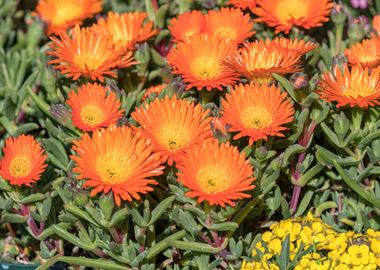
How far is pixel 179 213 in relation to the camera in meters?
1.94

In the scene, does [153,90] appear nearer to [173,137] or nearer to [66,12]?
[173,137]

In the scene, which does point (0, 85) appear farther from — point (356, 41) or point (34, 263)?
point (356, 41)

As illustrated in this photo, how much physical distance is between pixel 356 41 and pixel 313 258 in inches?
35.9

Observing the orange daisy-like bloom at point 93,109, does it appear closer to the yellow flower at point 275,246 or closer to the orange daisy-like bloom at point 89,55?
the orange daisy-like bloom at point 89,55

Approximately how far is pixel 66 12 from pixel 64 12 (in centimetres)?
1

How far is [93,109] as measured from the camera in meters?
2.10

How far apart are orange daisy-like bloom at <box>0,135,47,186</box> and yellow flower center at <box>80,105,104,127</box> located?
0.14m

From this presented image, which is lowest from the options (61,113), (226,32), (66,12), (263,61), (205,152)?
(205,152)

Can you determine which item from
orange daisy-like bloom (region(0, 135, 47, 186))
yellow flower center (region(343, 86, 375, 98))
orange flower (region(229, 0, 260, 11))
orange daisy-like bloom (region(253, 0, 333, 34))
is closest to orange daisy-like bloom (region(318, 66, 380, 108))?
yellow flower center (region(343, 86, 375, 98))

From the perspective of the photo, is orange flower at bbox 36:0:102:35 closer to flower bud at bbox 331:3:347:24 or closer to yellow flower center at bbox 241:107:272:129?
flower bud at bbox 331:3:347:24

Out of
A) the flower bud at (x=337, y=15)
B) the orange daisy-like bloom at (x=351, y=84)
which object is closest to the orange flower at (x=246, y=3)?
the flower bud at (x=337, y=15)

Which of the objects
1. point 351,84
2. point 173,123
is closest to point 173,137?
A: point 173,123

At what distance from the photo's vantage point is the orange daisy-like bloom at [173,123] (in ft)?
6.54

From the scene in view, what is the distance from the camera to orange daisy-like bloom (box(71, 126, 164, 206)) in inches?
72.2
